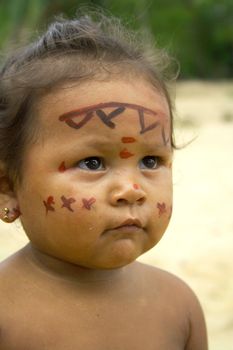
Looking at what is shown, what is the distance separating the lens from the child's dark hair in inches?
91.4

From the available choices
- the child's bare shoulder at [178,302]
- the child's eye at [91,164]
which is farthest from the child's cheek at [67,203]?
the child's bare shoulder at [178,302]

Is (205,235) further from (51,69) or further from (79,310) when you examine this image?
(51,69)

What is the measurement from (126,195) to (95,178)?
12 centimetres

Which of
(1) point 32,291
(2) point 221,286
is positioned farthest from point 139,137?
(2) point 221,286

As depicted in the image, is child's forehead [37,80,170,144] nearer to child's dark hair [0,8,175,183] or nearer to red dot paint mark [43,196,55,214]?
child's dark hair [0,8,175,183]

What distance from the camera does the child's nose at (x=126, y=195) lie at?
217 centimetres

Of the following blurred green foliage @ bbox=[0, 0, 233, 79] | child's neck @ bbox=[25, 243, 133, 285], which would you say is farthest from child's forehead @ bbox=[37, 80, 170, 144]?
blurred green foliage @ bbox=[0, 0, 233, 79]

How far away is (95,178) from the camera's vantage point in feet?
7.32

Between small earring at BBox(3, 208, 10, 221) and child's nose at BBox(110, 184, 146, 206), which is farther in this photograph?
small earring at BBox(3, 208, 10, 221)

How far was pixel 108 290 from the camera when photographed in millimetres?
2502

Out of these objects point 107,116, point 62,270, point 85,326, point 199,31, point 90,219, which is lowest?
point 199,31

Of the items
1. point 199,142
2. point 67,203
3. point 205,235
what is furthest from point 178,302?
point 199,142

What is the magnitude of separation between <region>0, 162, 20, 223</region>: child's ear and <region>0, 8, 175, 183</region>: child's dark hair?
1.0 inches

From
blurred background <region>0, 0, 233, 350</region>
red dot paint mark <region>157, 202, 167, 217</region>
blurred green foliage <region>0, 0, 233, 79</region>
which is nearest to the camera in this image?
red dot paint mark <region>157, 202, 167, 217</region>
